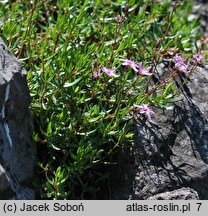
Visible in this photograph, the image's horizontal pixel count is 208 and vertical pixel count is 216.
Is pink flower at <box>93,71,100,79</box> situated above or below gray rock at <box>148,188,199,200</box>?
above

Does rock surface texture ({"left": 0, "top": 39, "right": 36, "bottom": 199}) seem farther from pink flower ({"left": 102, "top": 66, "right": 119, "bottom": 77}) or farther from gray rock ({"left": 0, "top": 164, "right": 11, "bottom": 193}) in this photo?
pink flower ({"left": 102, "top": 66, "right": 119, "bottom": 77})

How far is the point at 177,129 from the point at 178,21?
137 cm

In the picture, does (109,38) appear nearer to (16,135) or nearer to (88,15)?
(88,15)

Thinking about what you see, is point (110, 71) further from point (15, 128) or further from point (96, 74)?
point (15, 128)

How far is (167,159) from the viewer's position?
158 inches

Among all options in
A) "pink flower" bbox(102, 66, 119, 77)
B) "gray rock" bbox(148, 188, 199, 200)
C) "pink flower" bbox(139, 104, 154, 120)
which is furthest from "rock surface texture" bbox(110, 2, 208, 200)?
"pink flower" bbox(102, 66, 119, 77)

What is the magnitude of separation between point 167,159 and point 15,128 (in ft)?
3.62

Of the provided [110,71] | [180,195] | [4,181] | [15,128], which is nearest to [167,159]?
[180,195]

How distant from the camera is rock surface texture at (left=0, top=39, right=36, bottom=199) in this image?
3467mm

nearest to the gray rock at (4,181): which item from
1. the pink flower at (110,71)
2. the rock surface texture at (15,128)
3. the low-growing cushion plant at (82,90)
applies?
the rock surface texture at (15,128)

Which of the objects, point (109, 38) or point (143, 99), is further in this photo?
point (109, 38)

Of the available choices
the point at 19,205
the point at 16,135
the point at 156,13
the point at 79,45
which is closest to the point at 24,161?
the point at 16,135

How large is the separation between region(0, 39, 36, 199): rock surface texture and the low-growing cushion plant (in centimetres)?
10

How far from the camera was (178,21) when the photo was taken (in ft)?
16.9
